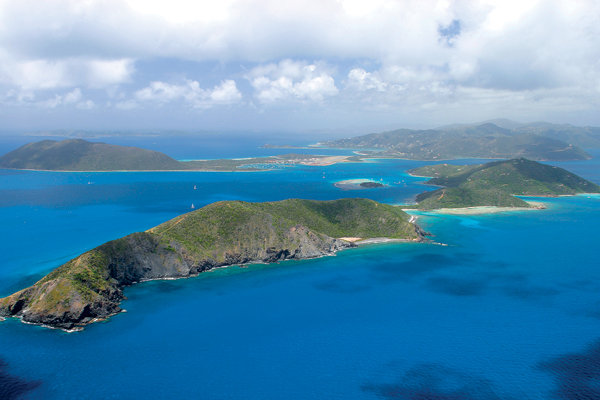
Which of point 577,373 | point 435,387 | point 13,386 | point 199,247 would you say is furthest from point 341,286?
point 13,386

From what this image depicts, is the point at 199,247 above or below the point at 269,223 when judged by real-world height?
below

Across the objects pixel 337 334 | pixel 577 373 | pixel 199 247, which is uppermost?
pixel 199 247

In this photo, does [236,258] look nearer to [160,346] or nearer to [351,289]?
[351,289]

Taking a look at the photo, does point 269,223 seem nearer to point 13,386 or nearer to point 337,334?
point 337,334

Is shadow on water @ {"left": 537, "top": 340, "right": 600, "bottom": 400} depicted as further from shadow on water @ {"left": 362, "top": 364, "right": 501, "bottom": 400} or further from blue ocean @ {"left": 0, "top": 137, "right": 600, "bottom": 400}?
shadow on water @ {"left": 362, "top": 364, "right": 501, "bottom": 400}

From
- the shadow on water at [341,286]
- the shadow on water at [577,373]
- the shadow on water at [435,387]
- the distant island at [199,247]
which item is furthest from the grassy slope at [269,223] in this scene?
the shadow on water at [577,373]
